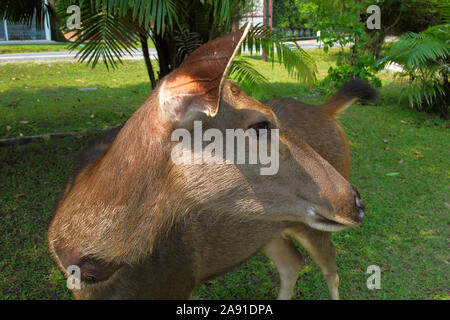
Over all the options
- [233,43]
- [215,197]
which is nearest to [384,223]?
[215,197]

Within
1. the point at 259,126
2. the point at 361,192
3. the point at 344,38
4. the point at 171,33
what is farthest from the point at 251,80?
the point at 344,38

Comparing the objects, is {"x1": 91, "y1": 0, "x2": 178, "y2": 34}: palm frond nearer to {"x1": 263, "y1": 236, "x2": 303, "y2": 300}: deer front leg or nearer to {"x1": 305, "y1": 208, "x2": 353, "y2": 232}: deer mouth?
{"x1": 263, "y1": 236, "x2": 303, "y2": 300}: deer front leg

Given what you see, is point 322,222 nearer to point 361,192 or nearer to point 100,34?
point 100,34

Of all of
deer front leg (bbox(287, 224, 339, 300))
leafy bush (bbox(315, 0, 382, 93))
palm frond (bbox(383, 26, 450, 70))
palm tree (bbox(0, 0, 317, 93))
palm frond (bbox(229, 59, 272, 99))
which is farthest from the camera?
leafy bush (bbox(315, 0, 382, 93))

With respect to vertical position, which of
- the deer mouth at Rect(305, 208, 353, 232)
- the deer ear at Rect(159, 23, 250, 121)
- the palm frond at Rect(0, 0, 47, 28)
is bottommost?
the deer mouth at Rect(305, 208, 353, 232)

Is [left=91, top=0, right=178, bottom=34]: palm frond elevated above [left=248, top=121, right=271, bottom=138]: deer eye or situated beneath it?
elevated above

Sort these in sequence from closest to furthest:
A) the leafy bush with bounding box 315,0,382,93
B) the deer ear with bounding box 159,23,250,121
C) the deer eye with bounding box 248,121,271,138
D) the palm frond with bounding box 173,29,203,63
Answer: the deer ear with bounding box 159,23,250,121 → the deer eye with bounding box 248,121,271,138 → the palm frond with bounding box 173,29,203,63 → the leafy bush with bounding box 315,0,382,93

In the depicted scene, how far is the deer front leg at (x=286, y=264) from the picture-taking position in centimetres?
372

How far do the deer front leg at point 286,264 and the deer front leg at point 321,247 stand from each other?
269mm

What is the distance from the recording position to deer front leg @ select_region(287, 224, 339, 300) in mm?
3312

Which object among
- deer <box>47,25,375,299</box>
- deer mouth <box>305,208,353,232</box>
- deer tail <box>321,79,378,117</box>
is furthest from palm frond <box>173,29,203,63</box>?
deer mouth <box>305,208,353,232</box>

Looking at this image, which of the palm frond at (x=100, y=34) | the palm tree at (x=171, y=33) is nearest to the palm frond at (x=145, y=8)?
the palm tree at (x=171, y=33)

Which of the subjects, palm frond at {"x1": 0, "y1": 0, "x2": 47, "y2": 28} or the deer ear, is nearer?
the deer ear

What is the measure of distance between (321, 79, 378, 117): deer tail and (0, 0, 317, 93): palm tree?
1.27m
